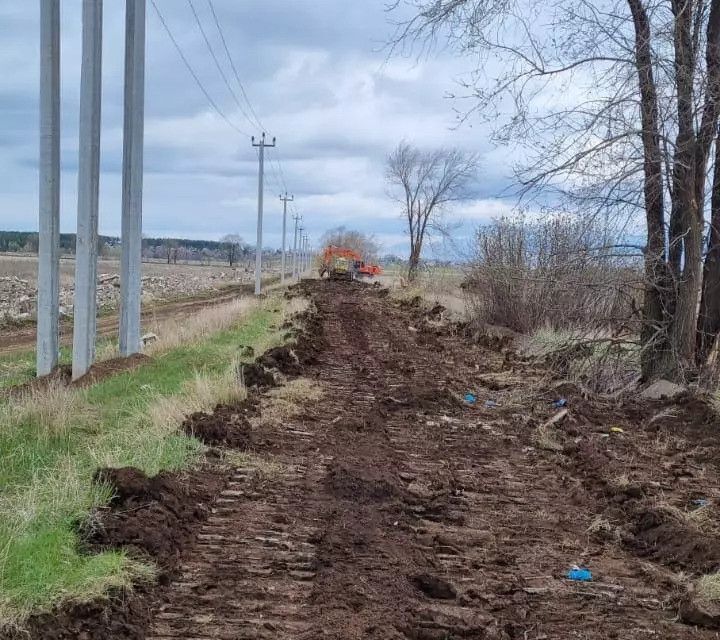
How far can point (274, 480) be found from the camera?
21.2ft

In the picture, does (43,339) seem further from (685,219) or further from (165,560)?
(685,219)

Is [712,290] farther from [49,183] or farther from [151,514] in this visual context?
[49,183]

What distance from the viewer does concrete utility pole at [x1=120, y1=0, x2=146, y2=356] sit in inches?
542

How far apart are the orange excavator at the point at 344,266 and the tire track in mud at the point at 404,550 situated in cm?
5591

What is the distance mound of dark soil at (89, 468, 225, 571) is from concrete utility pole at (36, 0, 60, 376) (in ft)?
25.4

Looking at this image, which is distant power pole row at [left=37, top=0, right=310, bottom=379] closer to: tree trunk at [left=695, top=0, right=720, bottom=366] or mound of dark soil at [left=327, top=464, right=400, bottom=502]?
mound of dark soil at [left=327, top=464, right=400, bottom=502]

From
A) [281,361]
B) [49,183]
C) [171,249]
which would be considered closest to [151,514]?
[281,361]

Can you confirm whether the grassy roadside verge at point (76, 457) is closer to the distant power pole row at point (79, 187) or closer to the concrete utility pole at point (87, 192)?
the concrete utility pole at point (87, 192)

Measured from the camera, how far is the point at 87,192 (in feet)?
39.2

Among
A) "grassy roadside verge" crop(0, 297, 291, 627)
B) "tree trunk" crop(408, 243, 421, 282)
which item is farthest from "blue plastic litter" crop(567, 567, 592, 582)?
"tree trunk" crop(408, 243, 421, 282)

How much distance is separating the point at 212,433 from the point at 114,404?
78.6 inches

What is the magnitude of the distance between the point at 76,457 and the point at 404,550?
295cm

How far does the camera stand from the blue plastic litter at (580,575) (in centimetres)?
460

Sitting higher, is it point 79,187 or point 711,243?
point 79,187
